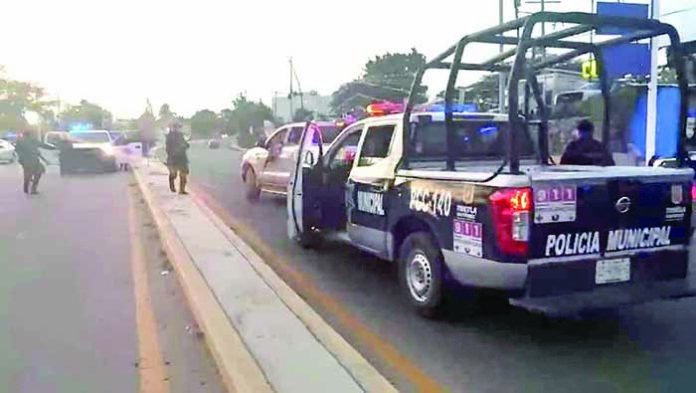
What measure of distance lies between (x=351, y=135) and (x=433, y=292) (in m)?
2.80

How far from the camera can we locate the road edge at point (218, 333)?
462cm

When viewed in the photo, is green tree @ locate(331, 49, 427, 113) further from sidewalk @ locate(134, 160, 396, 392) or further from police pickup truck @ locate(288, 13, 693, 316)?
police pickup truck @ locate(288, 13, 693, 316)

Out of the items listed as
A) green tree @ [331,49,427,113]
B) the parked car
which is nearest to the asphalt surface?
the parked car

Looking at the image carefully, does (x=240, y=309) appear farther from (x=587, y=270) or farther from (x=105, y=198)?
(x=105, y=198)

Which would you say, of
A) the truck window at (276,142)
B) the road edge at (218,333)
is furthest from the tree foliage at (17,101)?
the road edge at (218,333)

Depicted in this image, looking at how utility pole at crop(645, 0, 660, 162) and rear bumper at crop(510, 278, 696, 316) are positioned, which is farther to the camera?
utility pole at crop(645, 0, 660, 162)

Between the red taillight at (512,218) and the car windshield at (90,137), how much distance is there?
26256 mm

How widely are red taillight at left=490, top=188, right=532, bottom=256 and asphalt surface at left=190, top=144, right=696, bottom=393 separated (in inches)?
31.7

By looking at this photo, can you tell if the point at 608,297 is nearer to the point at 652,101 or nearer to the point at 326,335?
the point at 326,335

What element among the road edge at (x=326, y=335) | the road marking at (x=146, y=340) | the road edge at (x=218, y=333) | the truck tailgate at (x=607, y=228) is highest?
the truck tailgate at (x=607, y=228)

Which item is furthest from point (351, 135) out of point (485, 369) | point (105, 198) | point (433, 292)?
point (105, 198)

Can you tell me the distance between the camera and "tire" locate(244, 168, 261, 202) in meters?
17.0

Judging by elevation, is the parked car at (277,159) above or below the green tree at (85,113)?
below

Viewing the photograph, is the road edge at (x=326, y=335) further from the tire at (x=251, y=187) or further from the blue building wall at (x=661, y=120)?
the blue building wall at (x=661, y=120)
